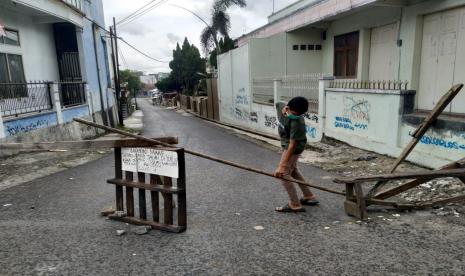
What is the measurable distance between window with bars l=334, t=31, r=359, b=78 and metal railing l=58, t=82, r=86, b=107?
10.2 m

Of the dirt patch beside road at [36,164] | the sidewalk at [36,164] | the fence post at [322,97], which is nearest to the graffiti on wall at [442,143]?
the fence post at [322,97]

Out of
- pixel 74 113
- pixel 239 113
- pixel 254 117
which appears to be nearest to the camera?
pixel 74 113

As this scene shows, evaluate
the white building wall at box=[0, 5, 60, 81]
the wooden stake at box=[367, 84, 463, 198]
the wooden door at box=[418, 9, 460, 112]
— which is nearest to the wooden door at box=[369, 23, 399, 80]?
the wooden door at box=[418, 9, 460, 112]

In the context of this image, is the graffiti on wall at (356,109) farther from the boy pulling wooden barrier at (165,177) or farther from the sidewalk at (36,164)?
the sidewalk at (36,164)

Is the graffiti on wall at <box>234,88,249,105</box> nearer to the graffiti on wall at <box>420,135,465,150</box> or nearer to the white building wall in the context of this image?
the white building wall

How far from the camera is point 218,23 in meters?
30.1

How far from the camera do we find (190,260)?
3402 millimetres

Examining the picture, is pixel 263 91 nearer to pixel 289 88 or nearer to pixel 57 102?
pixel 289 88

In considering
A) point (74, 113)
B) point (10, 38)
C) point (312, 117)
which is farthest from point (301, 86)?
point (10, 38)

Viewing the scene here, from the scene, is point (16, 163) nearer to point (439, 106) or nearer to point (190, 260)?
point (190, 260)

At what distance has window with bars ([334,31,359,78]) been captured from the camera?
12.9 m

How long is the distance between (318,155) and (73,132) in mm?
8292

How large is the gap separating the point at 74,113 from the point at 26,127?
3.33 metres

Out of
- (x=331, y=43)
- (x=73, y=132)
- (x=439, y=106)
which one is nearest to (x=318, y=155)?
(x=439, y=106)
